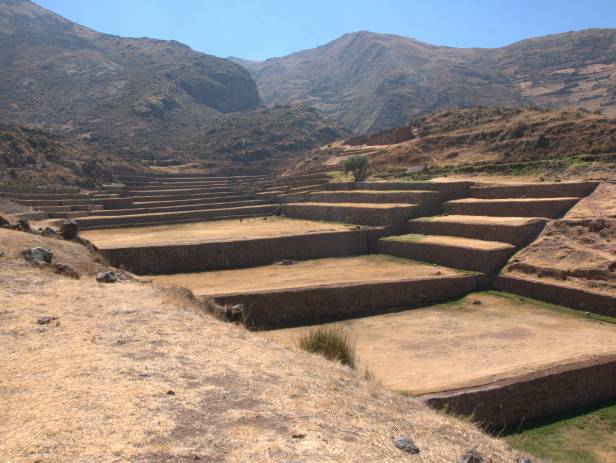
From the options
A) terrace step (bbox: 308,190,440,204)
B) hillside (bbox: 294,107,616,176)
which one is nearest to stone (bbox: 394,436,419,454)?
terrace step (bbox: 308,190,440,204)

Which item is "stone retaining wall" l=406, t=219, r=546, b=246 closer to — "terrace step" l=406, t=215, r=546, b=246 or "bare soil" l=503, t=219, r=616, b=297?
"terrace step" l=406, t=215, r=546, b=246

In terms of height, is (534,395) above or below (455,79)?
below

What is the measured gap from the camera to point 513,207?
19.6 m

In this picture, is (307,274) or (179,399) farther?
(307,274)

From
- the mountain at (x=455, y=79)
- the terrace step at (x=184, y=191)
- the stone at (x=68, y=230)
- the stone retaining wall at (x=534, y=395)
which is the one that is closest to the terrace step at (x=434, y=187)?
the stone retaining wall at (x=534, y=395)

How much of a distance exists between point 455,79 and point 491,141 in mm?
86322

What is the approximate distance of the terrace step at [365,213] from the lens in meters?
22.6

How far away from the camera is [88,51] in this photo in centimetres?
10844

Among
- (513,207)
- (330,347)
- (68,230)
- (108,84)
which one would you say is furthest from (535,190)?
(108,84)

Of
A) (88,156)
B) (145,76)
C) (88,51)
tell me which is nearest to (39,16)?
(88,51)

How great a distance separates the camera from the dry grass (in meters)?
4.02

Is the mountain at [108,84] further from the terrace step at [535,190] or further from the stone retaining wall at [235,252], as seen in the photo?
the terrace step at [535,190]

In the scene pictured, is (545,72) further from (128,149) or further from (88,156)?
(88,156)

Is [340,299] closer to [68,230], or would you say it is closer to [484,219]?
[68,230]
